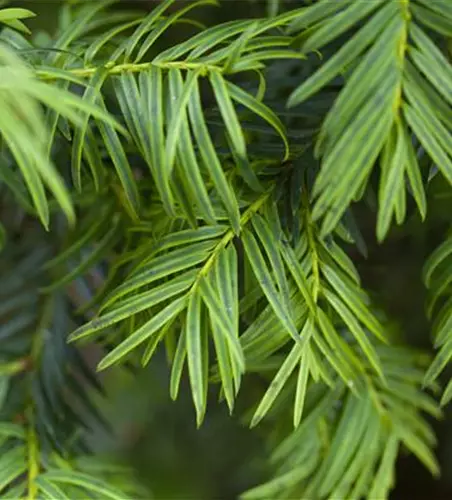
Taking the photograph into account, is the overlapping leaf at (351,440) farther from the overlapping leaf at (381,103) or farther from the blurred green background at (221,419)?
the overlapping leaf at (381,103)

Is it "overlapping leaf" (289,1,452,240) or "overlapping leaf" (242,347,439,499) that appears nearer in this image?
"overlapping leaf" (289,1,452,240)

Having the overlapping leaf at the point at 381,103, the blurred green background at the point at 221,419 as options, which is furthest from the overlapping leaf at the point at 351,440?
the overlapping leaf at the point at 381,103

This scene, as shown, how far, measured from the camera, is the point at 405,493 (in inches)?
40.7

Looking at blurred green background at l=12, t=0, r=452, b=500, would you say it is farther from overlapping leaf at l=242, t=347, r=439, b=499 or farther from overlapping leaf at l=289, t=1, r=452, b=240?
overlapping leaf at l=289, t=1, r=452, b=240

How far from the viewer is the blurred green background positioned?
688 mm

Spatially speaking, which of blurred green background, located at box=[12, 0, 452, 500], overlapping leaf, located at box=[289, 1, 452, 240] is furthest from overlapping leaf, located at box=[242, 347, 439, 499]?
overlapping leaf, located at box=[289, 1, 452, 240]

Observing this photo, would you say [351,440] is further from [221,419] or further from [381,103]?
[221,419]

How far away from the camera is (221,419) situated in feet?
2.87

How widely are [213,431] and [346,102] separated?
0.65 meters

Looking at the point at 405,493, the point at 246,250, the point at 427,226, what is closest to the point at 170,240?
the point at 246,250

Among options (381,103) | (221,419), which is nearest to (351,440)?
(381,103)

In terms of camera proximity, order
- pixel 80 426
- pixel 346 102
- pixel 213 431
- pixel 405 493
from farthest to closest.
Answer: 1. pixel 405 493
2. pixel 213 431
3. pixel 80 426
4. pixel 346 102

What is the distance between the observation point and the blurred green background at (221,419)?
0.69 m

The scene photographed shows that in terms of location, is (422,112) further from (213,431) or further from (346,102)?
(213,431)
